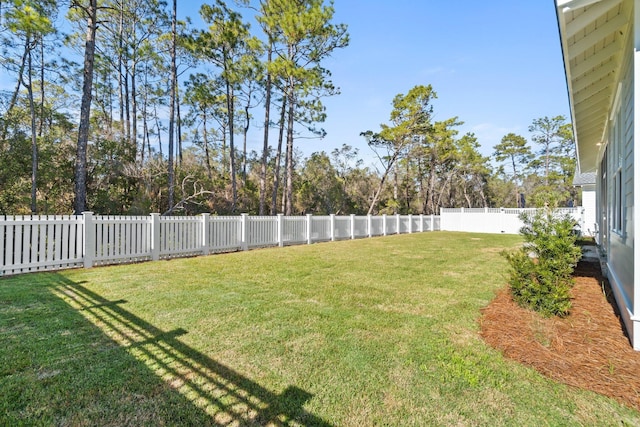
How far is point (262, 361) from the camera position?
2.35 m

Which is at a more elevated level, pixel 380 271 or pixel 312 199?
pixel 312 199

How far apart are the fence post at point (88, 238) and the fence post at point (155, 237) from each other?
113cm

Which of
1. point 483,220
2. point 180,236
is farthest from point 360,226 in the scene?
point 483,220

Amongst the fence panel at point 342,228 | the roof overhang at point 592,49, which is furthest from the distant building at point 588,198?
the roof overhang at point 592,49

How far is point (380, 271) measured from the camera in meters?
6.05

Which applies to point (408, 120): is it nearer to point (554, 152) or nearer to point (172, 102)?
point (172, 102)

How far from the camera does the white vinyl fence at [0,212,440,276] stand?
5.27m

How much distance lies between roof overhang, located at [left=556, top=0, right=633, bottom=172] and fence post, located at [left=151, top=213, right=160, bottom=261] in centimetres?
744

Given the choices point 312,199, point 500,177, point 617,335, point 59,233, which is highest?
point 500,177

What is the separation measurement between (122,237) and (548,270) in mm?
7401

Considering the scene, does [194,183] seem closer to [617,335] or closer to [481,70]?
[481,70]

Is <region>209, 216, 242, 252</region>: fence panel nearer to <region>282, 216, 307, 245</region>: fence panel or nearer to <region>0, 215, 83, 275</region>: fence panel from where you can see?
<region>282, 216, 307, 245</region>: fence panel

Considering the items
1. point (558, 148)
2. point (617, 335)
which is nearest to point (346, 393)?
point (617, 335)

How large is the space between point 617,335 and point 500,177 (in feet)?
133
